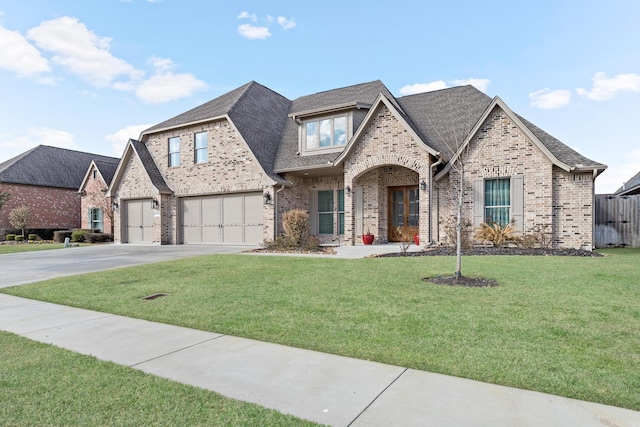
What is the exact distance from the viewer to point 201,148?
64.1ft

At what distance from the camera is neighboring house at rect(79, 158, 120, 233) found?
85.9 ft

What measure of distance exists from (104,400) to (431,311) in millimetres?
3959

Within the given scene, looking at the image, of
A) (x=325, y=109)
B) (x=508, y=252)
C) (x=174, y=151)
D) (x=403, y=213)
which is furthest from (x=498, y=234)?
(x=174, y=151)

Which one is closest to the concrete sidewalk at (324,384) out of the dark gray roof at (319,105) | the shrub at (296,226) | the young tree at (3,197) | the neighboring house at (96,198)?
the shrub at (296,226)

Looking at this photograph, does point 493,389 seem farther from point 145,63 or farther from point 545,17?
point 145,63

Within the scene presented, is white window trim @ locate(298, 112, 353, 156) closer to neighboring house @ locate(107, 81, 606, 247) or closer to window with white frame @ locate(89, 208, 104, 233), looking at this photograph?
neighboring house @ locate(107, 81, 606, 247)

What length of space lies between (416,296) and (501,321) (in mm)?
1553

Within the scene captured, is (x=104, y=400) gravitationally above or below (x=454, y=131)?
below

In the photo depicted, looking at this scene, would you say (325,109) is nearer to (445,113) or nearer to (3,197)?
(445,113)

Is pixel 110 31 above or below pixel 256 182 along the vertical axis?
above

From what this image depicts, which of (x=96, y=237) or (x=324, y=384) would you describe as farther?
(x=96, y=237)

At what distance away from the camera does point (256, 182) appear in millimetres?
17516

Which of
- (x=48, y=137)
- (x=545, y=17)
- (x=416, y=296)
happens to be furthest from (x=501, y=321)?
(x=48, y=137)

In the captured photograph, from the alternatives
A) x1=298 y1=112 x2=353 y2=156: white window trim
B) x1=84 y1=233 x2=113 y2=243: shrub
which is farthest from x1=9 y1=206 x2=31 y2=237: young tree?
x1=298 y1=112 x2=353 y2=156: white window trim
